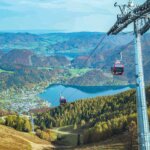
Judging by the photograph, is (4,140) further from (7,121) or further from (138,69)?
(138,69)

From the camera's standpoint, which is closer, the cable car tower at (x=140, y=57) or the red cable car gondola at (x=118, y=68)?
the cable car tower at (x=140, y=57)

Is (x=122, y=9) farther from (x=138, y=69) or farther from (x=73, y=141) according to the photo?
(x=73, y=141)

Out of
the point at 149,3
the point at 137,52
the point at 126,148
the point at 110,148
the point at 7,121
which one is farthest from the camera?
the point at 7,121

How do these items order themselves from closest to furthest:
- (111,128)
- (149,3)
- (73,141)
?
(149,3), (111,128), (73,141)

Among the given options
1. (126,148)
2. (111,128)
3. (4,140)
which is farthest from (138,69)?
(111,128)

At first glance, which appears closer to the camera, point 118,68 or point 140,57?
point 140,57

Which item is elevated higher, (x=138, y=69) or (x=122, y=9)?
(x=122, y=9)

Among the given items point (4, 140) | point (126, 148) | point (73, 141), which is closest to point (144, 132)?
point (126, 148)

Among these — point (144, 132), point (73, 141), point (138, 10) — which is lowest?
point (73, 141)

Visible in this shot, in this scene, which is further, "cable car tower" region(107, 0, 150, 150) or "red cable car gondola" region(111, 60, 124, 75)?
"red cable car gondola" region(111, 60, 124, 75)

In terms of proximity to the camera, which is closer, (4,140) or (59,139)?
(4,140)
